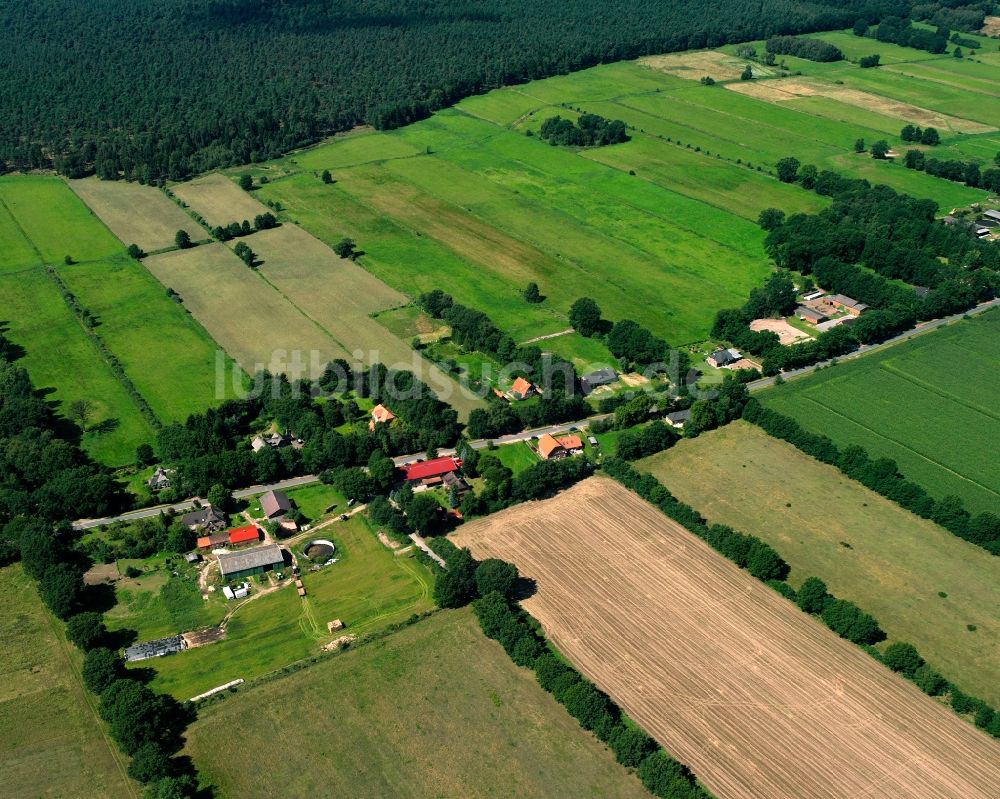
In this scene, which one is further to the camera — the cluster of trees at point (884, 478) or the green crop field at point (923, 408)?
the green crop field at point (923, 408)

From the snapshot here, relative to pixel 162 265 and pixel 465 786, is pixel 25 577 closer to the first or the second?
pixel 465 786

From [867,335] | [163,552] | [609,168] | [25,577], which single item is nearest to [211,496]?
[163,552]

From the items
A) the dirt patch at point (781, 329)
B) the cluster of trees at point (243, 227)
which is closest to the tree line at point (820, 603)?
the dirt patch at point (781, 329)

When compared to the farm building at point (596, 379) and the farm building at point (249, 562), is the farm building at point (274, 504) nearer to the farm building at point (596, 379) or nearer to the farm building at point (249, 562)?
the farm building at point (249, 562)

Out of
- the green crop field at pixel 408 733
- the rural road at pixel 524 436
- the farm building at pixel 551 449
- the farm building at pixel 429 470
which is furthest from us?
the farm building at pixel 551 449

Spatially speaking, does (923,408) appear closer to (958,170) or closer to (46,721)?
(958,170)

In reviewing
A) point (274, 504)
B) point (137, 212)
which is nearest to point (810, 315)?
point (274, 504)
